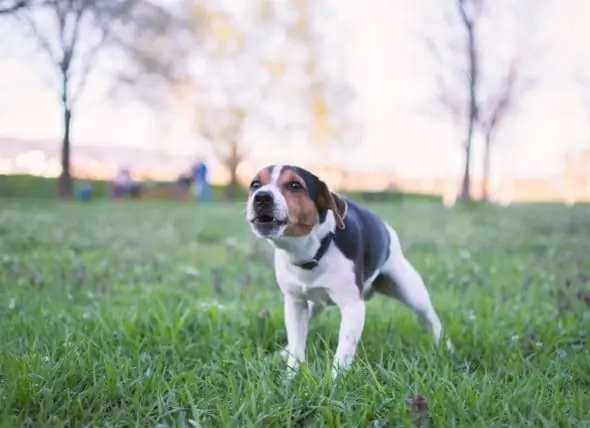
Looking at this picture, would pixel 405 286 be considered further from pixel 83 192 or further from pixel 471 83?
pixel 83 192

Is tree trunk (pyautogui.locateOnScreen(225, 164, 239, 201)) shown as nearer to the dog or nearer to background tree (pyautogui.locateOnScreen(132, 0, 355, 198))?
background tree (pyautogui.locateOnScreen(132, 0, 355, 198))

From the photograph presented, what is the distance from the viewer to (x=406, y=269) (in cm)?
444

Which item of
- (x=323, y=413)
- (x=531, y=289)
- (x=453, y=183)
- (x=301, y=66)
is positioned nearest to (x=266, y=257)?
(x=531, y=289)

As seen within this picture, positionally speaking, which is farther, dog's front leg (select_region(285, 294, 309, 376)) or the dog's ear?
dog's front leg (select_region(285, 294, 309, 376))

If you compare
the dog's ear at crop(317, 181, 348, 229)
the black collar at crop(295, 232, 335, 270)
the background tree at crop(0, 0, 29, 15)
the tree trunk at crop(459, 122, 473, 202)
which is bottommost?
the tree trunk at crop(459, 122, 473, 202)

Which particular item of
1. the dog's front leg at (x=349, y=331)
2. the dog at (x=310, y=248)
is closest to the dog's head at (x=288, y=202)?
the dog at (x=310, y=248)

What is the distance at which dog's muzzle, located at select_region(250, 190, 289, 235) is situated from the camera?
3365 millimetres

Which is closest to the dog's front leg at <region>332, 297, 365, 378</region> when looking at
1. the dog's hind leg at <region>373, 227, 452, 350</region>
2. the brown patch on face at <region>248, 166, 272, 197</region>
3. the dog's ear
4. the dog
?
the dog

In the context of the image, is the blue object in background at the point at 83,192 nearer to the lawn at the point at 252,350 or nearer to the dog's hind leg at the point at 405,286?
the lawn at the point at 252,350

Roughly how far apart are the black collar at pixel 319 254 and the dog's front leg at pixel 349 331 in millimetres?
307

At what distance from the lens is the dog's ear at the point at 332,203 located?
3605 mm

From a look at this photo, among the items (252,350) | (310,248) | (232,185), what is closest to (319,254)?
(310,248)

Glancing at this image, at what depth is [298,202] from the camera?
3.52 metres

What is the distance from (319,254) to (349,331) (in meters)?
0.49
